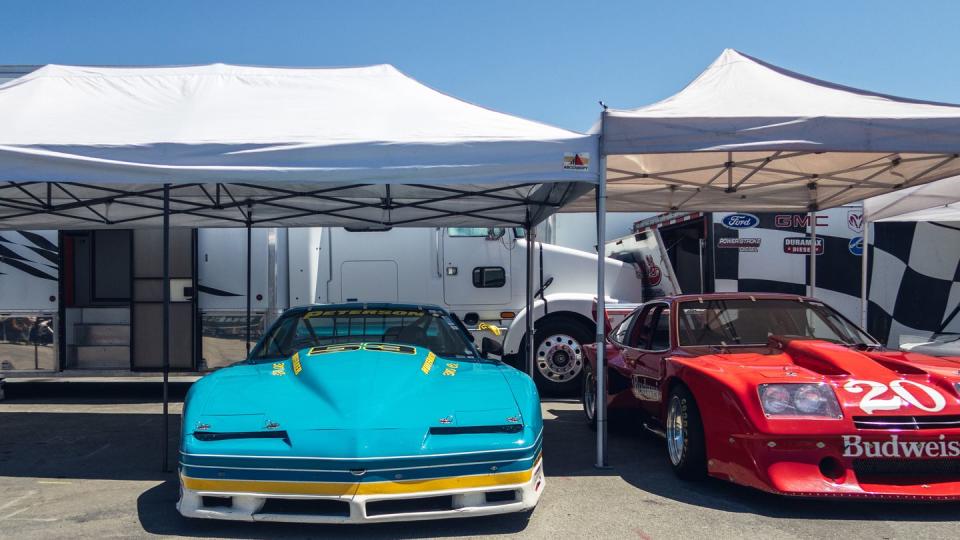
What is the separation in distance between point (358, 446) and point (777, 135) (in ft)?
11.8

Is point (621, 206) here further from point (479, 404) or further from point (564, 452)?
point (479, 404)

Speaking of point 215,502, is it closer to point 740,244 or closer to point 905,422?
point 905,422

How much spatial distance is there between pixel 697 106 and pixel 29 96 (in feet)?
17.1

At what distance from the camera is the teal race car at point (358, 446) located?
3.75 meters

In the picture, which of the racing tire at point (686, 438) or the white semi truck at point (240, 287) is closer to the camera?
the racing tire at point (686, 438)

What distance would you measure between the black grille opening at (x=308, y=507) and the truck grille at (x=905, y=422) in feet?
8.87

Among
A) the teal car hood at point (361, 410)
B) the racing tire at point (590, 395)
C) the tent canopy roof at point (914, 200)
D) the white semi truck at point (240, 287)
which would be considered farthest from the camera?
the white semi truck at point (240, 287)

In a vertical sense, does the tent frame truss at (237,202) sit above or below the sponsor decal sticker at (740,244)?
above

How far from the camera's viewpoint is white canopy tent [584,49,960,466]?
214 inches

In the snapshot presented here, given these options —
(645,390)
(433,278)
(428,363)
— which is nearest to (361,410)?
(428,363)

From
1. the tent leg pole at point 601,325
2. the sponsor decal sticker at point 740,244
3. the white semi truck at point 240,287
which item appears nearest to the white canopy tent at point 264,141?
the tent leg pole at point 601,325

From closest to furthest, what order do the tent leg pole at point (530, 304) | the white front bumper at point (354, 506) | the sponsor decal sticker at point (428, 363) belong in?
the white front bumper at point (354, 506) < the sponsor decal sticker at point (428, 363) < the tent leg pole at point (530, 304)

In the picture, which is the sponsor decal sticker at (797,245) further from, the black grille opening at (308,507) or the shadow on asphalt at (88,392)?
the shadow on asphalt at (88,392)

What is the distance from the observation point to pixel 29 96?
6.29 m
